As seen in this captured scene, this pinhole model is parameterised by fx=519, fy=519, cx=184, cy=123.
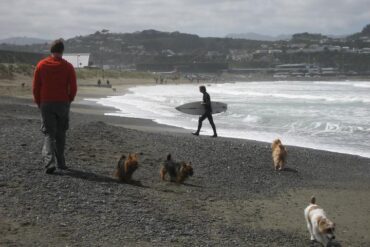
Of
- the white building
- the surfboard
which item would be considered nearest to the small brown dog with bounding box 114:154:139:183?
the surfboard

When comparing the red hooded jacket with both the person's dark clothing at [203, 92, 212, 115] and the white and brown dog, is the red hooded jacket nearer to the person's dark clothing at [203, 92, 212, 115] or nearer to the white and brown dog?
the white and brown dog

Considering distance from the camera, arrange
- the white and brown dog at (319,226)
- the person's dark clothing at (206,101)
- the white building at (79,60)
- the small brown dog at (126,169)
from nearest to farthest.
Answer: the white and brown dog at (319,226)
the small brown dog at (126,169)
the person's dark clothing at (206,101)
the white building at (79,60)

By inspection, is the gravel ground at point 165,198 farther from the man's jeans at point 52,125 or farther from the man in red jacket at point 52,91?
the man in red jacket at point 52,91

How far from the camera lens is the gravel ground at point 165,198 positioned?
17.5 ft

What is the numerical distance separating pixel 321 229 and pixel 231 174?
362 cm

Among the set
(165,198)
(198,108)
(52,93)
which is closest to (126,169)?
(165,198)

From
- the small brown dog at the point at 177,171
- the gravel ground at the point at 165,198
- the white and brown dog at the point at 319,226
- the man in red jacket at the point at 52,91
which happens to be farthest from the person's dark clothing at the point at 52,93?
the white and brown dog at the point at 319,226

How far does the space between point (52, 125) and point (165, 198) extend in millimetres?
1865

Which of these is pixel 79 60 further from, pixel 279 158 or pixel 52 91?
pixel 52 91

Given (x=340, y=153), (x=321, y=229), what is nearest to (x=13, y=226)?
(x=321, y=229)

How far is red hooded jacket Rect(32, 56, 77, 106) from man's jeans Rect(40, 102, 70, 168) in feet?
0.32

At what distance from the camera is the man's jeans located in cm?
711

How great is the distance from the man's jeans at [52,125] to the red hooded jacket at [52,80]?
0.32 feet

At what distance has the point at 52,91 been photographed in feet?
23.3
